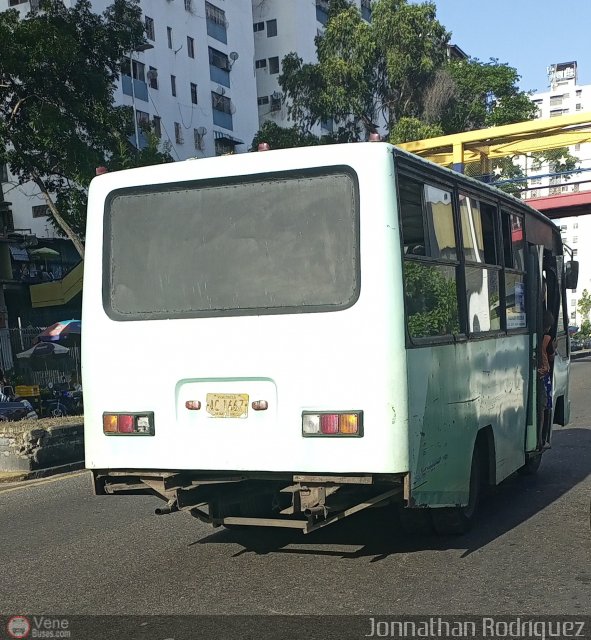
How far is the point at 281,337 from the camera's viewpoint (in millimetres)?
5758

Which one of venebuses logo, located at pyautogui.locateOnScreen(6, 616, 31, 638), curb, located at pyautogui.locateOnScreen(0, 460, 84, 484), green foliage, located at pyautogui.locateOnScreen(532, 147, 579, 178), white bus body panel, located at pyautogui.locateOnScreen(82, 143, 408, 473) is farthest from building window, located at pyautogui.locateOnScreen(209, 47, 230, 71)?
venebuses logo, located at pyautogui.locateOnScreen(6, 616, 31, 638)

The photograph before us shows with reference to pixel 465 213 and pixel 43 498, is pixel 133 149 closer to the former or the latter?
pixel 43 498

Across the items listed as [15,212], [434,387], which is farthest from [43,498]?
[15,212]


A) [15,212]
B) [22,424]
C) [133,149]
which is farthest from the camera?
[15,212]

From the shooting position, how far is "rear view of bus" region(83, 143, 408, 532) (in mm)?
5578

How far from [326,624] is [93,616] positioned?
134 centimetres

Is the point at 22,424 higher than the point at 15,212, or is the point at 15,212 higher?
the point at 15,212

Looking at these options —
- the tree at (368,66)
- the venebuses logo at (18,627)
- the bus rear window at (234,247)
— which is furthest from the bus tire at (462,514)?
the tree at (368,66)

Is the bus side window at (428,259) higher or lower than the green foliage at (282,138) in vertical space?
lower

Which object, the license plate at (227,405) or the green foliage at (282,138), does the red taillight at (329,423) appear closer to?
the license plate at (227,405)

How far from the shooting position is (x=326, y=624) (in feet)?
16.1

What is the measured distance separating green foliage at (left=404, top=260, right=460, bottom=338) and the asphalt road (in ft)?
5.13

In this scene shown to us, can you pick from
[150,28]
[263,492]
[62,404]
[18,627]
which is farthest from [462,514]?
[150,28]

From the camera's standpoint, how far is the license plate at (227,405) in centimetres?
581
